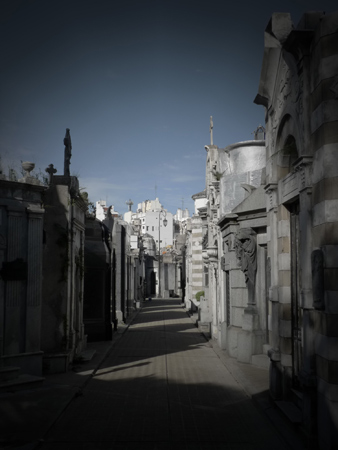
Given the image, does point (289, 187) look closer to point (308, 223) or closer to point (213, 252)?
point (308, 223)

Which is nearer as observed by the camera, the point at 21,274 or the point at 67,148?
the point at 21,274

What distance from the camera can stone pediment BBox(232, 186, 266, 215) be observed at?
40.1 feet

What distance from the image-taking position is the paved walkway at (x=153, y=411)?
256 inches

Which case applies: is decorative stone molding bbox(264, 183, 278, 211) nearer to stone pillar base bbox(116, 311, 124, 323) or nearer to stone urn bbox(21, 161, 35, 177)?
stone urn bbox(21, 161, 35, 177)

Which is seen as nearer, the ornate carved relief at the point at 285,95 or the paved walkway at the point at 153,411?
the paved walkway at the point at 153,411

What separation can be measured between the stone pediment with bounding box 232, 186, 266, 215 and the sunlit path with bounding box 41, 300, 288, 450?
4.07 m

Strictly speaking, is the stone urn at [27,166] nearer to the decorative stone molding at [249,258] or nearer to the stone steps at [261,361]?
the decorative stone molding at [249,258]

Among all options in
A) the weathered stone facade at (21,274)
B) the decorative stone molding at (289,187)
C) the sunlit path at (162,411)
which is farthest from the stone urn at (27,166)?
the decorative stone molding at (289,187)

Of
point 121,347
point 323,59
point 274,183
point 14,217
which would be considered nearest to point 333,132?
point 323,59

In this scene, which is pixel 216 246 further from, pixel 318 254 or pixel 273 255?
pixel 318 254

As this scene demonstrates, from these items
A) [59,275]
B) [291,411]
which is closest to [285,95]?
[291,411]

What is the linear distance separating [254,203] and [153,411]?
6.30 metres

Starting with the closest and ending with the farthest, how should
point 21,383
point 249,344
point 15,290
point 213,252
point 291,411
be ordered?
point 291,411 → point 21,383 → point 15,290 → point 249,344 → point 213,252

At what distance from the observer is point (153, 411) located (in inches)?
313
